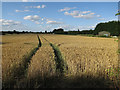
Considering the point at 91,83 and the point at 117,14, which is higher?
the point at 117,14

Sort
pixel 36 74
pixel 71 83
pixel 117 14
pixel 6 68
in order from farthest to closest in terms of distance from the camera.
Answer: pixel 6 68
pixel 36 74
pixel 71 83
pixel 117 14

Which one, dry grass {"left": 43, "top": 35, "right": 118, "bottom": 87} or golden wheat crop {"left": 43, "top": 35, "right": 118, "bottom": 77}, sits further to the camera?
golden wheat crop {"left": 43, "top": 35, "right": 118, "bottom": 77}

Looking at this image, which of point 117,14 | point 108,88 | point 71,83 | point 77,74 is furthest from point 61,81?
point 117,14

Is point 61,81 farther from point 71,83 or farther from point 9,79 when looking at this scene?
point 9,79

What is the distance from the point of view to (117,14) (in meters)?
4.97

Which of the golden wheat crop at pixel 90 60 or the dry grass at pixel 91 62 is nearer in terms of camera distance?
the dry grass at pixel 91 62

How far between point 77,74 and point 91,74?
2.50 feet

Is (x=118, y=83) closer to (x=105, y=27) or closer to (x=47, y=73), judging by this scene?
(x=47, y=73)

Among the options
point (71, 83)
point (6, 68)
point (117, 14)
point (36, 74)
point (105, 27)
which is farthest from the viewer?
point (105, 27)

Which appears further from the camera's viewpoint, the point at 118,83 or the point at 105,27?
the point at 105,27

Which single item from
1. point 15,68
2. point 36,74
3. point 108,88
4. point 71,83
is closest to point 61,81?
point 71,83

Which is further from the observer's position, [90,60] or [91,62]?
[90,60]

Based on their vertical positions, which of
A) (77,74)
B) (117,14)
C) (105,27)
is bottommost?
(77,74)

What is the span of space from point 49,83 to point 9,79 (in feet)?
6.38
